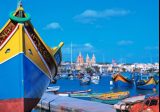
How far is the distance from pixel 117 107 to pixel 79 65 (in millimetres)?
130408

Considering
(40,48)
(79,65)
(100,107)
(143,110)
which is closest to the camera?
(143,110)

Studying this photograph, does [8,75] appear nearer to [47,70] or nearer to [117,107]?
[47,70]

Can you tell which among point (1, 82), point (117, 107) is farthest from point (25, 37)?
point (117, 107)

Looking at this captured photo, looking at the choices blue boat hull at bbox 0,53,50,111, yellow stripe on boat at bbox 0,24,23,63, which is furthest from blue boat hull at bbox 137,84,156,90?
yellow stripe on boat at bbox 0,24,23,63

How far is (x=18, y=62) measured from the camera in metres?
15.5

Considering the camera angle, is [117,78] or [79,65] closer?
[117,78]

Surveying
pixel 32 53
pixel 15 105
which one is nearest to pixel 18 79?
pixel 15 105

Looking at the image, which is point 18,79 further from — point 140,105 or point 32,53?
point 140,105

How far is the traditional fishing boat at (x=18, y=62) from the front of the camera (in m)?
15.5

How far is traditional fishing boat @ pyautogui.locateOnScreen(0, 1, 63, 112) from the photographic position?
611 inches

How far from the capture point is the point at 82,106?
19641mm

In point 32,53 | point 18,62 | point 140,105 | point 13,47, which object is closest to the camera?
point 140,105

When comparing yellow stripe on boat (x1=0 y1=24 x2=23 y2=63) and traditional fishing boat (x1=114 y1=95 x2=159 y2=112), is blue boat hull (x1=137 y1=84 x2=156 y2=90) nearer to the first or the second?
traditional fishing boat (x1=114 y1=95 x2=159 y2=112)

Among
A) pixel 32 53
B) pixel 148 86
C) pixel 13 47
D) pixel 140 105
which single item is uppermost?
pixel 13 47
